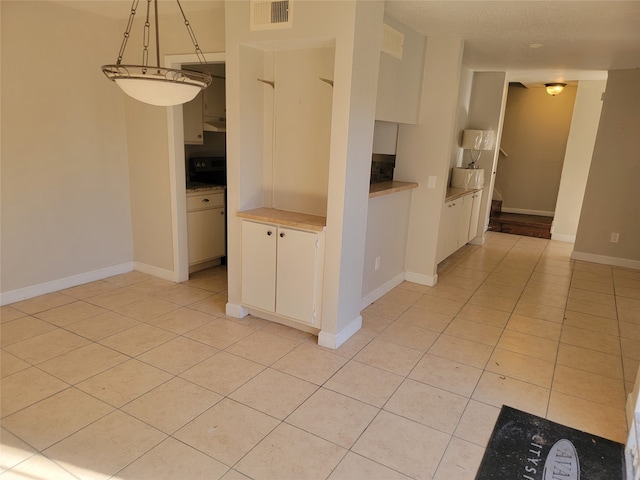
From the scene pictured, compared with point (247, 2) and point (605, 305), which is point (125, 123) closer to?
point (247, 2)

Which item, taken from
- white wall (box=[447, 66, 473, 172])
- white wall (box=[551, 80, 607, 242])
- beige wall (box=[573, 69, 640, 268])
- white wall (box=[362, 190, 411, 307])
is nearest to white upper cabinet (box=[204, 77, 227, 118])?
white wall (box=[362, 190, 411, 307])

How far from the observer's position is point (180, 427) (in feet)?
6.96

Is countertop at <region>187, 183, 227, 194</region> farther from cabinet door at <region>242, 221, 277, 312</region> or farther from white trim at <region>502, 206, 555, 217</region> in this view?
white trim at <region>502, 206, 555, 217</region>

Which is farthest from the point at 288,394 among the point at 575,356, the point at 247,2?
the point at 247,2

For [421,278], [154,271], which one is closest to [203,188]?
[154,271]

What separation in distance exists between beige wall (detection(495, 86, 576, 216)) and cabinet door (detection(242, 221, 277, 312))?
6.64m

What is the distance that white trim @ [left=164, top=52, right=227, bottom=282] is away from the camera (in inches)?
147

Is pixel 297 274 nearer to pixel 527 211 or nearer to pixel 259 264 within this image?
pixel 259 264

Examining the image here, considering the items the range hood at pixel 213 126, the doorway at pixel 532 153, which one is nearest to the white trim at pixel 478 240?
the doorway at pixel 532 153

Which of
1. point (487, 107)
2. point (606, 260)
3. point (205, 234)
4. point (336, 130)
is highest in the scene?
point (487, 107)

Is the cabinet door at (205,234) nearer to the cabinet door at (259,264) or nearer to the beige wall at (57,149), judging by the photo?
the beige wall at (57,149)

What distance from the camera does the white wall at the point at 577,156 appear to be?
627 cm

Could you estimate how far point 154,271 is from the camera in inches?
169

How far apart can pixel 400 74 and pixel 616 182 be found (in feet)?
11.3
